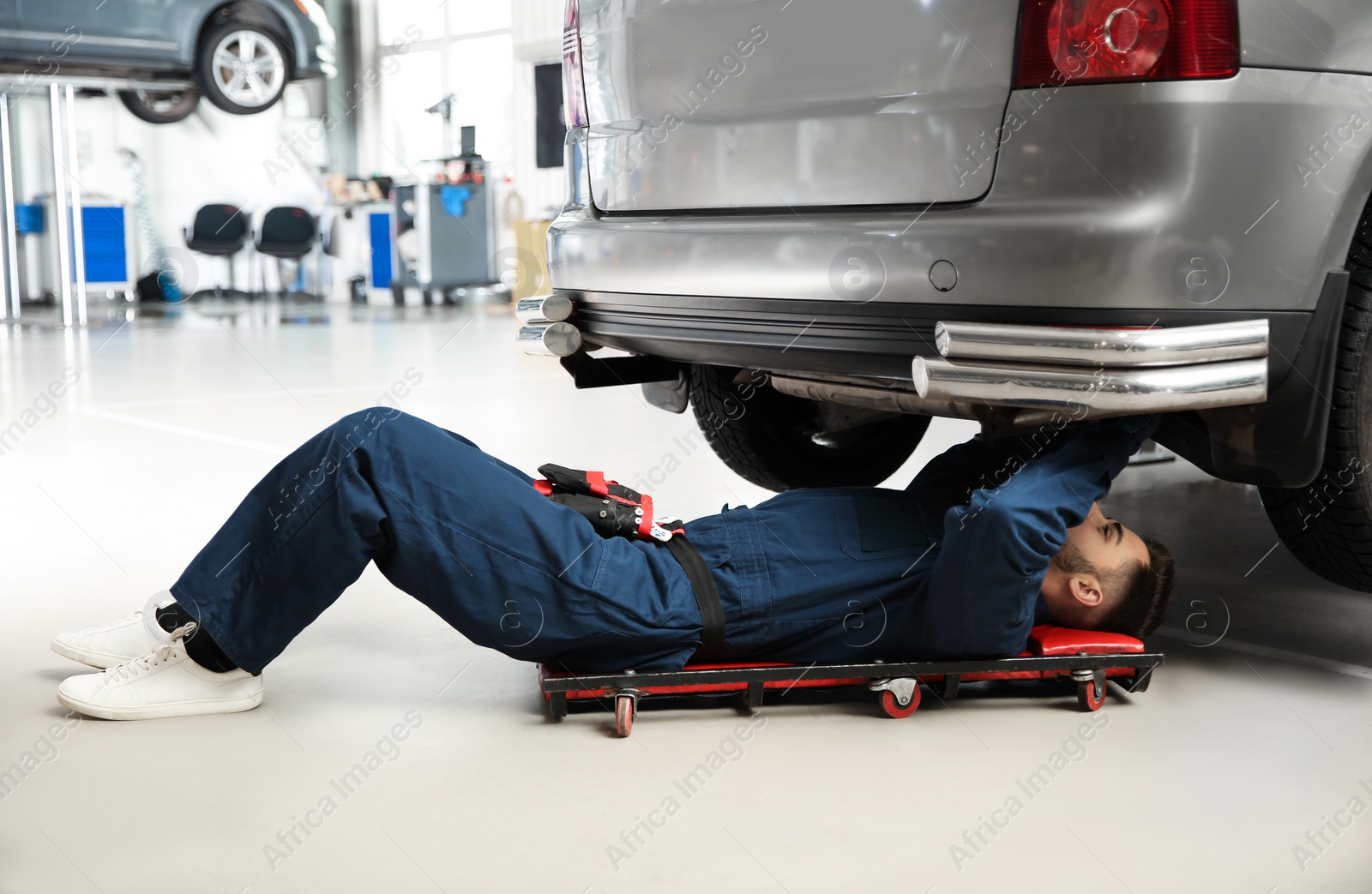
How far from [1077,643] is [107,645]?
1.59 metres

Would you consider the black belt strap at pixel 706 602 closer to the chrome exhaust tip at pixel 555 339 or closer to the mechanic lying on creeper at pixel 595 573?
the mechanic lying on creeper at pixel 595 573

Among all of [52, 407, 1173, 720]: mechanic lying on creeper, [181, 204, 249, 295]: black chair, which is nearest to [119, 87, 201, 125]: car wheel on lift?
[181, 204, 249, 295]: black chair

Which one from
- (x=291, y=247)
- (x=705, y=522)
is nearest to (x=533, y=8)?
(x=291, y=247)

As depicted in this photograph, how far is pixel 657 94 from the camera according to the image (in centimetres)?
227

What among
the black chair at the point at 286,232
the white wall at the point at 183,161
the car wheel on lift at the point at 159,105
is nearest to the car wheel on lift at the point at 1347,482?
the car wheel on lift at the point at 159,105

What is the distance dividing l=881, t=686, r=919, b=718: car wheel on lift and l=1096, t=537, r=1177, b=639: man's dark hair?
1.15 ft

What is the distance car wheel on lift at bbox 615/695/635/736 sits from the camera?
183 cm

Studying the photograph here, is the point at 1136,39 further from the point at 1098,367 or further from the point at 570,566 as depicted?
the point at 570,566

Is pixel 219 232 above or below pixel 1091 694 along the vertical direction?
above

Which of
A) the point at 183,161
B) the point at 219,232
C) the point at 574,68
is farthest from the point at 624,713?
the point at 183,161

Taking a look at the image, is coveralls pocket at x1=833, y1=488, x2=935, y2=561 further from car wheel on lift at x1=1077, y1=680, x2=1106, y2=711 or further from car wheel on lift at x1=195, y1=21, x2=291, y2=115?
car wheel on lift at x1=195, y1=21, x2=291, y2=115

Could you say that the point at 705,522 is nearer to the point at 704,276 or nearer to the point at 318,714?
the point at 704,276

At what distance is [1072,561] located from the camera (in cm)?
195

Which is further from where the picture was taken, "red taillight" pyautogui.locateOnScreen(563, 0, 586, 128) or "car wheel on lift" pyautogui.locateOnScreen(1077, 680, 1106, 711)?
"red taillight" pyautogui.locateOnScreen(563, 0, 586, 128)
